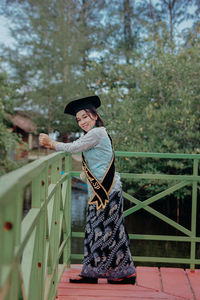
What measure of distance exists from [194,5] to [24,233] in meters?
22.8

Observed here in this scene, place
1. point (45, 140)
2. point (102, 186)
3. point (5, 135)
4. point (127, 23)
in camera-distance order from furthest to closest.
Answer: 1. point (127, 23)
2. point (5, 135)
3. point (102, 186)
4. point (45, 140)

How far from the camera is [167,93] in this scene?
9758mm

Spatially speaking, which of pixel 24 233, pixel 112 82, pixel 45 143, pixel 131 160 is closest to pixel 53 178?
pixel 45 143

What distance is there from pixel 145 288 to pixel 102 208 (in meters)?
0.73

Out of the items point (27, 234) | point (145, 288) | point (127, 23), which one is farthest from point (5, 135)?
point (127, 23)

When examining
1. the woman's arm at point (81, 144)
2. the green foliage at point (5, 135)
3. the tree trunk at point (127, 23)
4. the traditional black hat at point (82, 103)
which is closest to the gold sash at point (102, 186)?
the woman's arm at point (81, 144)

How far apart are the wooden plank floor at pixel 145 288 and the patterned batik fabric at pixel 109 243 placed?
125 mm

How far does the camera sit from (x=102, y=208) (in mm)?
3047

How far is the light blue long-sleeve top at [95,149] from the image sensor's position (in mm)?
2949

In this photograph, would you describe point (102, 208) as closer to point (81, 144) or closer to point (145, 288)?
point (81, 144)

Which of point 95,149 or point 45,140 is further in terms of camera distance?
point 95,149

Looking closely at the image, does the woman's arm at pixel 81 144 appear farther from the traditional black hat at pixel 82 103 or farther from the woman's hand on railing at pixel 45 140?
the traditional black hat at pixel 82 103

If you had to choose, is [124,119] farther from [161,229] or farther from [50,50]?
[50,50]

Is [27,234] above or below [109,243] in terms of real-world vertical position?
above
